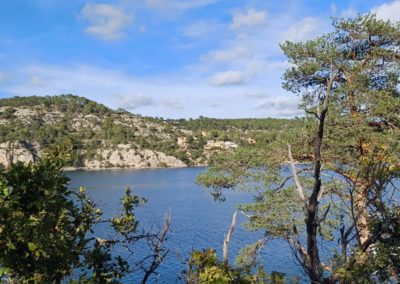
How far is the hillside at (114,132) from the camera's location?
12325 cm

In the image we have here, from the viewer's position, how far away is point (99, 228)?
1104 inches

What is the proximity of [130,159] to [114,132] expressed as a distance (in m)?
15.0

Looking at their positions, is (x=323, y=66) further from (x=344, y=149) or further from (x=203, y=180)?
(x=203, y=180)

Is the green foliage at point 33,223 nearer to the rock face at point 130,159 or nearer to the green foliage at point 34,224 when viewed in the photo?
the green foliage at point 34,224

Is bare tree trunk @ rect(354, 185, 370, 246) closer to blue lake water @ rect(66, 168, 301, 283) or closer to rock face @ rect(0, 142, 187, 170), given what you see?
blue lake water @ rect(66, 168, 301, 283)

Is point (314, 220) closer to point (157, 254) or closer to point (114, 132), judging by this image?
point (157, 254)

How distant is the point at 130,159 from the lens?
417ft

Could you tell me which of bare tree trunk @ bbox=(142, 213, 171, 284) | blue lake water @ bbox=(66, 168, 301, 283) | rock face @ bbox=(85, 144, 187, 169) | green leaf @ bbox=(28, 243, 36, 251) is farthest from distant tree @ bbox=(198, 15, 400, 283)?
rock face @ bbox=(85, 144, 187, 169)

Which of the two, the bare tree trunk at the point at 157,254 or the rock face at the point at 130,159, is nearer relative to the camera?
the bare tree trunk at the point at 157,254

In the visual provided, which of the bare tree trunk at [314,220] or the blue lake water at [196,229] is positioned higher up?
the bare tree trunk at [314,220]

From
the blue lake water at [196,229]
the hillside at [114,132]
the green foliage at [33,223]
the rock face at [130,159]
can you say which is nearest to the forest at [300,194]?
the green foliage at [33,223]

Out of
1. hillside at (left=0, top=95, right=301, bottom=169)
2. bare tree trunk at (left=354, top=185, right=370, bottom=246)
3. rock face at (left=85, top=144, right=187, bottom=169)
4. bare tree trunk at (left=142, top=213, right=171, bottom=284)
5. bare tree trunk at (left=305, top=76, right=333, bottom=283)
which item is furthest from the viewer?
rock face at (left=85, top=144, right=187, bottom=169)

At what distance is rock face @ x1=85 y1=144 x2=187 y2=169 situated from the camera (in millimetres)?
124188

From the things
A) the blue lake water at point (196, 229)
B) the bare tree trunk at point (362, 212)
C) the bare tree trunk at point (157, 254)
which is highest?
the bare tree trunk at point (362, 212)
